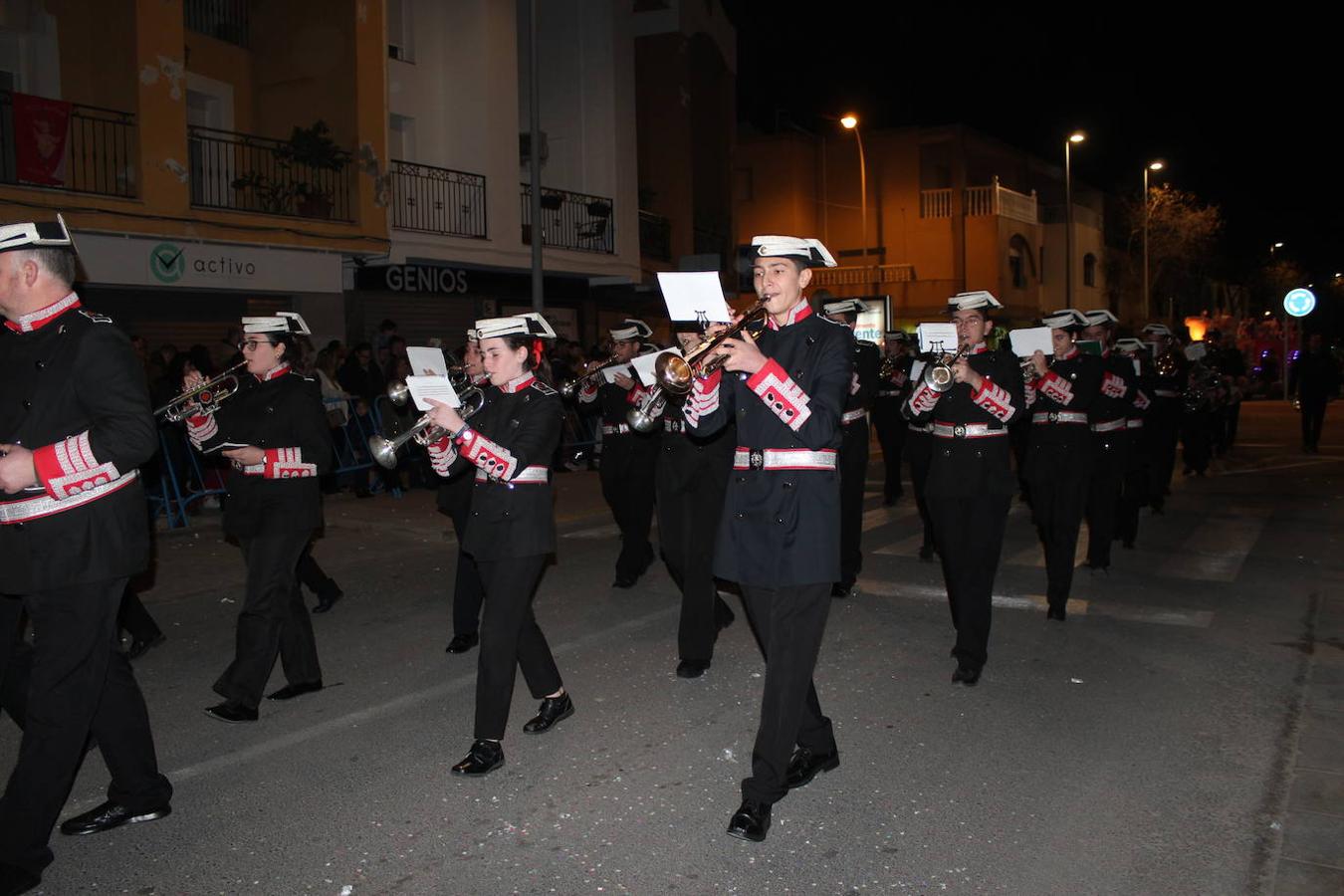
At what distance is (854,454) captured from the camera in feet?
32.1

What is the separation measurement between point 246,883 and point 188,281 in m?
14.8

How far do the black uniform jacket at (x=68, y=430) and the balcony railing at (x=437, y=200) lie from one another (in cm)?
1754

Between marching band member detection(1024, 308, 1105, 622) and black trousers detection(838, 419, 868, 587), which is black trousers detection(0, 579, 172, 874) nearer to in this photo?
black trousers detection(838, 419, 868, 587)

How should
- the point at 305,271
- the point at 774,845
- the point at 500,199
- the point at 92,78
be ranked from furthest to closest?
the point at 500,199
the point at 305,271
the point at 92,78
the point at 774,845

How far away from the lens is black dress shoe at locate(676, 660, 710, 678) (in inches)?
269

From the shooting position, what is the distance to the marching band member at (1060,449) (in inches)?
323

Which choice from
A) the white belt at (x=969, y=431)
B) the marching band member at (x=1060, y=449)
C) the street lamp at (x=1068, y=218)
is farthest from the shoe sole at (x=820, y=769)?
the street lamp at (x=1068, y=218)

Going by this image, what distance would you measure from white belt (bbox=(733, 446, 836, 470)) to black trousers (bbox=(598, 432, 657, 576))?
471 cm

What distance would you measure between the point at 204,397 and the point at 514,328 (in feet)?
8.41

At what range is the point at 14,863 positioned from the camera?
4074 millimetres

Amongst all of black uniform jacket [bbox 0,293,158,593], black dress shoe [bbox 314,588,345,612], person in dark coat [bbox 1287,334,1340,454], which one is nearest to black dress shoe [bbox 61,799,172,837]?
black uniform jacket [bbox 0,293,158,593]

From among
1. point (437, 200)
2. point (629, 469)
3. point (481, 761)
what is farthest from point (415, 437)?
point (437, 200)

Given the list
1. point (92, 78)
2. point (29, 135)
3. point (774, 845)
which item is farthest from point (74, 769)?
point (92, 78)

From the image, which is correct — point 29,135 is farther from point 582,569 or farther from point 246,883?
point 246,883
